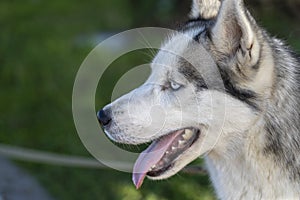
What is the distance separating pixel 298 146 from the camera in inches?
150

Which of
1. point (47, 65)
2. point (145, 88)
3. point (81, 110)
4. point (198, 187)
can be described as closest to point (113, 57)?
point (47, 65)

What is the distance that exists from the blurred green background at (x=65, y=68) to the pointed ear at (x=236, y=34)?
1.29 meters

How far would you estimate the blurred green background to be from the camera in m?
6.32

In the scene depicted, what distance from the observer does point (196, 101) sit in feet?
12.6

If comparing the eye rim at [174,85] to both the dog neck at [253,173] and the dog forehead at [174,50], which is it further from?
the dog neck at [253,173]

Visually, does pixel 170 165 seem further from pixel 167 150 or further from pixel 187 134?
pixel 187 134

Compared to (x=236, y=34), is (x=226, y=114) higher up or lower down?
lower down


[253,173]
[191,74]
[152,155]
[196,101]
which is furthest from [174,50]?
[253,173]

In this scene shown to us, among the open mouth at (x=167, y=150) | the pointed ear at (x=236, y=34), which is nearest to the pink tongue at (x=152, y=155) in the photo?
the open mouth at (x=167, y=150)

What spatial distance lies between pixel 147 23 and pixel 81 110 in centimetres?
309

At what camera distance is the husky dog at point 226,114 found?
3.76 m

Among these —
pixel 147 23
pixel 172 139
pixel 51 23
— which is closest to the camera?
pixel 172 139

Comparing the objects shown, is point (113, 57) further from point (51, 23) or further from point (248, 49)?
point (248, 49)

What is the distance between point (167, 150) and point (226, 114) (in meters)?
0.36
